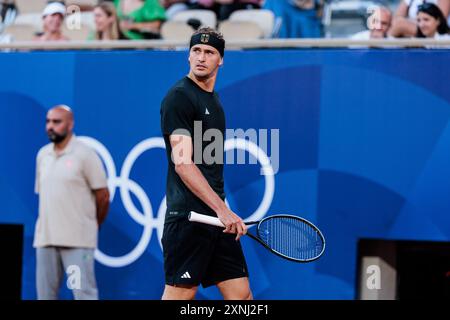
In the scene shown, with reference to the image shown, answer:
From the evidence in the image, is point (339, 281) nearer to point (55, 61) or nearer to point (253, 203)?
point (253, 203)

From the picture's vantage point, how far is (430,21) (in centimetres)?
832

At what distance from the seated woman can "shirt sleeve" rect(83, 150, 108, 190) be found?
4.30ft

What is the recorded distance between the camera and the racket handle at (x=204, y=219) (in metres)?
5.97

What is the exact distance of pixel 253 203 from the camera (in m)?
8.29

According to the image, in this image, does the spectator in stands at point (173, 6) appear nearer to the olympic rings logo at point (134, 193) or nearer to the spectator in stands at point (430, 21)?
the olympic rings logo at point (134, 193)

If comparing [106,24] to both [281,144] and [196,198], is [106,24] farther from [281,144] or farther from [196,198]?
[196,198]

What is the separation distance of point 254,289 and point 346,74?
6.04 feet

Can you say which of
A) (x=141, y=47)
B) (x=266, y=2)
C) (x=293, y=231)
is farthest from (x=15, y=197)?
(x=293, y=231)

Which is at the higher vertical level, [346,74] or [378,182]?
[346,74]

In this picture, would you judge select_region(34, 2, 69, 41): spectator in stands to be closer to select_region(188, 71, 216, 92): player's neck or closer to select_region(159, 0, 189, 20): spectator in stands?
select_region(159, 0, 189, 20): spectator in stands

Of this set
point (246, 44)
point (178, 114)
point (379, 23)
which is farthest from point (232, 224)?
point (379, 23)

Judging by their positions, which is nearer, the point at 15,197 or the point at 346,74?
the point at 346,74

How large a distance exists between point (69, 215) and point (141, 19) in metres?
1.94
